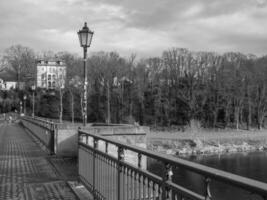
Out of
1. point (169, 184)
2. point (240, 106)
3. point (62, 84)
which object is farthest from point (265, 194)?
point (62, 84)

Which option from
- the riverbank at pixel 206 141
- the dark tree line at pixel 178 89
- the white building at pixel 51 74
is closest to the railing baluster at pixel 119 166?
the riverbank at pixel 206 141

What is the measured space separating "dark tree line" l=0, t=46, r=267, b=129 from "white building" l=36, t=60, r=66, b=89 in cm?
301

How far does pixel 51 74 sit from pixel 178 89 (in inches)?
1888

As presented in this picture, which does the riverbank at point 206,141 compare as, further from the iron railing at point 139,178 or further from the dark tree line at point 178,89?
the iron railing at point 139,178

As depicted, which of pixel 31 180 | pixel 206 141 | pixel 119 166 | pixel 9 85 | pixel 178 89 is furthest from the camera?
pixel 9 85

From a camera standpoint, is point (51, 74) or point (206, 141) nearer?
point (206, 141)

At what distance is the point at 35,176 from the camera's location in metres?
10.7

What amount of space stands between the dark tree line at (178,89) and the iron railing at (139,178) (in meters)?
64.9

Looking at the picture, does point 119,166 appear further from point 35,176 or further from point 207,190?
point 35,176

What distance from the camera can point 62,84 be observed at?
81312 mm

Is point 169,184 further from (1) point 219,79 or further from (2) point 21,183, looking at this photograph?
(1) point 219,79

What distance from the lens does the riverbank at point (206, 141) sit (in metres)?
60.7

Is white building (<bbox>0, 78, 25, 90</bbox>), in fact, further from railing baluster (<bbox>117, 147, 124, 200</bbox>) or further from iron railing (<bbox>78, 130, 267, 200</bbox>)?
railing baluster (<bbox>117, 147, 124, 200</bbox>)

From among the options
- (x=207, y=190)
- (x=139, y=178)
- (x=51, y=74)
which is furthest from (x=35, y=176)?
(x=51, y=74)
